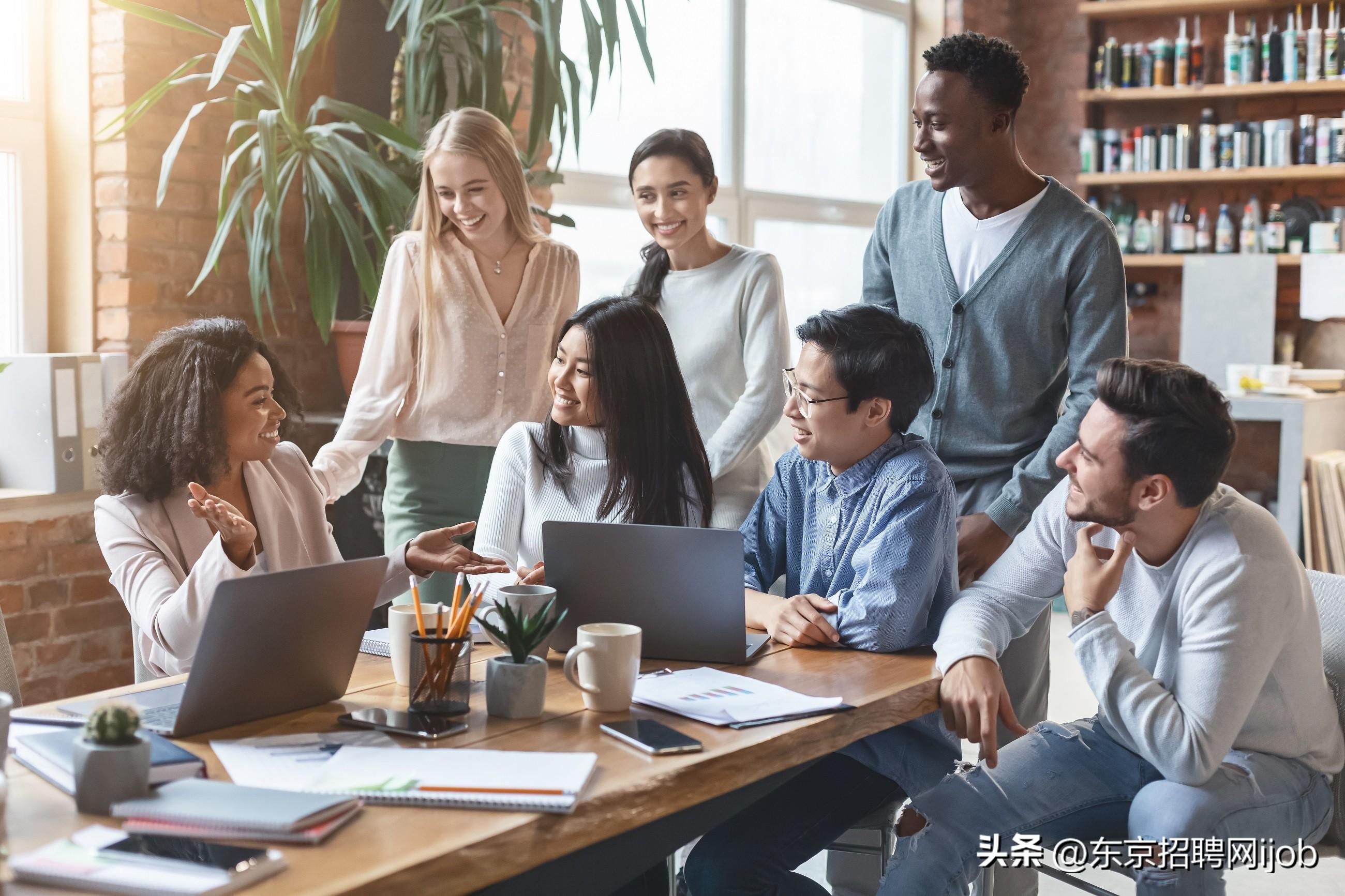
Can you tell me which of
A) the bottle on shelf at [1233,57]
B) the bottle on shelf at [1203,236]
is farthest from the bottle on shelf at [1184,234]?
the bottle on shelf at [1233,57]

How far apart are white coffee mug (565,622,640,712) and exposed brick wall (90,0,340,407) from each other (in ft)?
7.16

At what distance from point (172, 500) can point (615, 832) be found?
95 centimetres

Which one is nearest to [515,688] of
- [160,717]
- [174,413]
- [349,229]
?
[160,717]

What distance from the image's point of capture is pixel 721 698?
151 centimetres

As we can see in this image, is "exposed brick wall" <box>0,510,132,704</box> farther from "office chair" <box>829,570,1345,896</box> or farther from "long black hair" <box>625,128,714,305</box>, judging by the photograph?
"office chair" <box>829,570,1345,896</box>

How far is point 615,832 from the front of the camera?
47.6 inches

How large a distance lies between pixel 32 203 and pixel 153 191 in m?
0.31

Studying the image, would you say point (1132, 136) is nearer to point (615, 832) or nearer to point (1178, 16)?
point (1178, 16)

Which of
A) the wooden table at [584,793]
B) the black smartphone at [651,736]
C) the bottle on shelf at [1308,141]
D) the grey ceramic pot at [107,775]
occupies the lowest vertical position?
the wooden table at [584,793]

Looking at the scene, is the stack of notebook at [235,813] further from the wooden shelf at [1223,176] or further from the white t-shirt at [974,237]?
the wooden shelf at [1223,176]

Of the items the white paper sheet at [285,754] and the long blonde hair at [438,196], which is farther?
the long blonde hair at [438,196]

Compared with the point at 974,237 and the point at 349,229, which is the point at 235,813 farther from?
the point at 349,229

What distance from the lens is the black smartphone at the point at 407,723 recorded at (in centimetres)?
137

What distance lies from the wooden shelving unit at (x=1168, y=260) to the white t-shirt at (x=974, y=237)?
397cm
